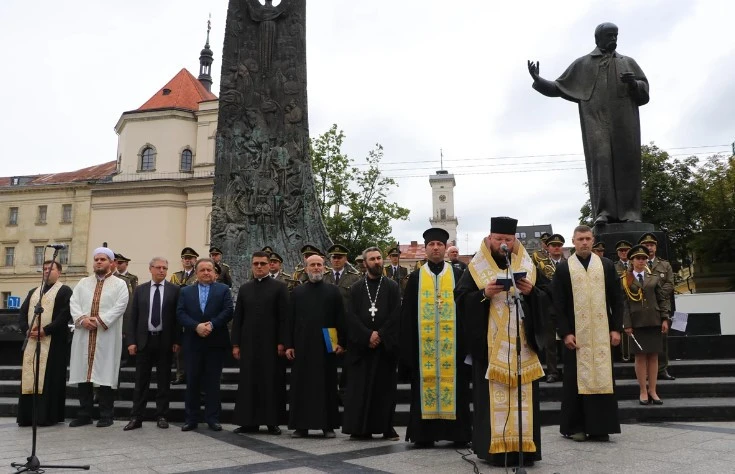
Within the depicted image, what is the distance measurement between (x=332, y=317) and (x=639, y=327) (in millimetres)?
3673

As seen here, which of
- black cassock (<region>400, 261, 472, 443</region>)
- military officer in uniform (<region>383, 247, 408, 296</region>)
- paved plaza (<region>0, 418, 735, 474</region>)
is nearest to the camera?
paved plaza (<region>0, 418, 735, 474</region>)

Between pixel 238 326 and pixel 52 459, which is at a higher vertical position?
pixel 238 326

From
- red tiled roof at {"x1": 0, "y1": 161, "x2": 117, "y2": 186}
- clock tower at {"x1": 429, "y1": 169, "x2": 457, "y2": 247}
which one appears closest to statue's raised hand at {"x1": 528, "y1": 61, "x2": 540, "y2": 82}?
red tiled roof at {"x1": 0, "y1": 161, "x2": 117, "y2": 186}

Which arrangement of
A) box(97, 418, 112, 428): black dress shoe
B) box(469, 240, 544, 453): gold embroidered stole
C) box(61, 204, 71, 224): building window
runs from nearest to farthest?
box(469, 240, 544, 453): gold embroidered stole
box(97, 418, 112, 428): black dress shoe
box(61, 204, 71, 224): building window

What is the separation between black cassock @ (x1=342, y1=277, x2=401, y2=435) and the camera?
636 centimetres

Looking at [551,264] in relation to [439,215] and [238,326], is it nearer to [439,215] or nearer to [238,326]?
[238,326]

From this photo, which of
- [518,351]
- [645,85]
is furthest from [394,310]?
[645,85]

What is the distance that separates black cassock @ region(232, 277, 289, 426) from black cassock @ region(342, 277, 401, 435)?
0.91 metres

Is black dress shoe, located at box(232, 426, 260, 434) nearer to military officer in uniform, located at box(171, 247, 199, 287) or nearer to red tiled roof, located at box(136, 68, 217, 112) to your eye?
military officer in uniform, located at box(171, 247, 199, 287)

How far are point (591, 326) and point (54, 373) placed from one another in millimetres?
6322

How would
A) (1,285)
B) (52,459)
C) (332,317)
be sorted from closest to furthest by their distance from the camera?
(52,459) → (332,317) → (1,285)

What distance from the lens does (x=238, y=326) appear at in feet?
23.9

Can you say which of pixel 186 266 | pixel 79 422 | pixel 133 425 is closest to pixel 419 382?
pixel 133 425

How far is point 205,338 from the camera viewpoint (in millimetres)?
7277
